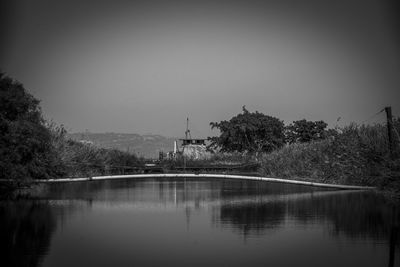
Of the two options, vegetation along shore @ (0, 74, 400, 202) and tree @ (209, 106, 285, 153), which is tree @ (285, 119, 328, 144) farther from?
vegetation along shore @ (0, 74, 400, 202)

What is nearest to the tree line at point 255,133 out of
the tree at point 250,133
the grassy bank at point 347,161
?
the tree at point 250,133

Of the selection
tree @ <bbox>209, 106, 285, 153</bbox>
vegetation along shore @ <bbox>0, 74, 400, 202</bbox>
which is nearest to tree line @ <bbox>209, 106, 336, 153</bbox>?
tree @ <bbox>209, 106, 285, 153</bbox>

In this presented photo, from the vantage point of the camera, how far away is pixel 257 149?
221 feet

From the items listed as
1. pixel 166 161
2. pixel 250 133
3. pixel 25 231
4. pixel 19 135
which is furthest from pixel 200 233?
pixel 250 133

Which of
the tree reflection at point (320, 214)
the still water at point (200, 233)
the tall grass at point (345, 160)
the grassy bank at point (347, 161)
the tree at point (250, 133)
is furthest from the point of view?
the tree at point (250, 133)

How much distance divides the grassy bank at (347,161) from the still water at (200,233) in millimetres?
1884

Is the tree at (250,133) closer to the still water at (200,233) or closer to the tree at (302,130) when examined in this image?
the tree at (302,130)

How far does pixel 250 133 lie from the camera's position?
69.5m

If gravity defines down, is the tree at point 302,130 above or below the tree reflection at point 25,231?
above

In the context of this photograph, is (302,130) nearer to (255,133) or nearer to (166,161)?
(255,133)

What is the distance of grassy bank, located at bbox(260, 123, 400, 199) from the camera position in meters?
25.8

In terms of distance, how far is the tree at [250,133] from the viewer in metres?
68.9

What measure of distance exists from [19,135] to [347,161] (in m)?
17.3

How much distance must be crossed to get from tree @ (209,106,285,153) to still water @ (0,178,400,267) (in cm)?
4303
